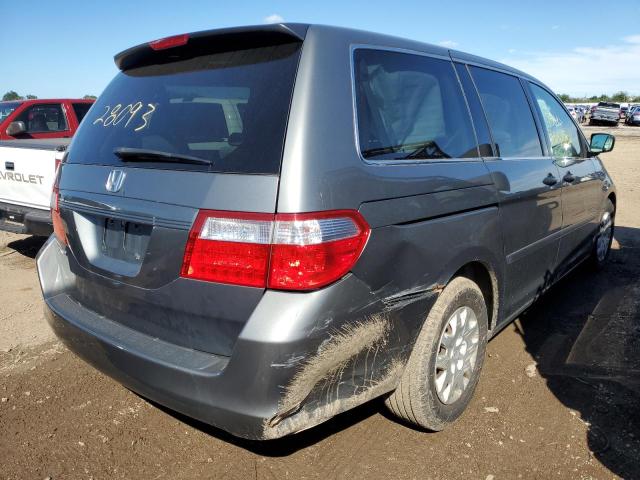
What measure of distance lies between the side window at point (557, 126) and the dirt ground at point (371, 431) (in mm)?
1424

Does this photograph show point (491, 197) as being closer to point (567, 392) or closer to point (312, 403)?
point (567, 392)

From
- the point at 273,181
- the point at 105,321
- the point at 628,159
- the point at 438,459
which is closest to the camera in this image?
the point at 273,181

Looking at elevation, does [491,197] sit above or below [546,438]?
above

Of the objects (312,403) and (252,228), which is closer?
(252,228)

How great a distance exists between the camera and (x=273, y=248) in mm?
1806

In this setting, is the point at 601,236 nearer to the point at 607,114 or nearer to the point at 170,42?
the point at 170,42

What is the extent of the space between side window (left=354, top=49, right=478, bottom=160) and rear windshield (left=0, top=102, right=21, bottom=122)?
7708 mm

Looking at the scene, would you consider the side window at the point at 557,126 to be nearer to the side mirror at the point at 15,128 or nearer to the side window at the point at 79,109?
the side mirror at the point at 15,128

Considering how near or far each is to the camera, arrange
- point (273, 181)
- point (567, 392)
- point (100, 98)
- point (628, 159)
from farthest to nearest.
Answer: point (628, 159) → point (567, 392) → point (100, 98) → point (273, 181)

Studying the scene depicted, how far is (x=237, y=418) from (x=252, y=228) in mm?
689

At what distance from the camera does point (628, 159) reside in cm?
1702

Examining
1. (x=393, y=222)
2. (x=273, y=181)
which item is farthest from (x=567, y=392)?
(x=273, y=181)

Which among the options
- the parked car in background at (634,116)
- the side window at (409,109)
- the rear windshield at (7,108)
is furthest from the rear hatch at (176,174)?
the parked car in background at (634,116)

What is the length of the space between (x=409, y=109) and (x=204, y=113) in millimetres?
938
